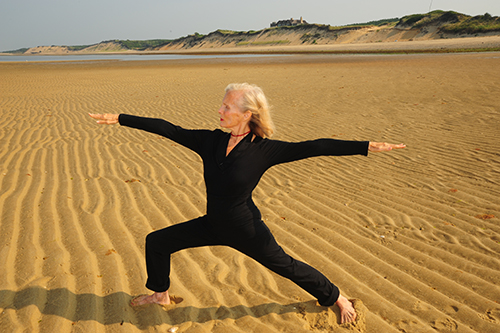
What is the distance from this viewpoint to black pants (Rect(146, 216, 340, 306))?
244 cm

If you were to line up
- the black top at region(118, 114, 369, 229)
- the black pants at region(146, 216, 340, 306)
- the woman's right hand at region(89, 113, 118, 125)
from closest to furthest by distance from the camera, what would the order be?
the black top at region(118, 114, 369, 229)
the black pants at region(146, 216, 340, 306)
the woman's right hand at region(89, 113, 118, 125)

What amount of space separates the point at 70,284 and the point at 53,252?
25.1 inches

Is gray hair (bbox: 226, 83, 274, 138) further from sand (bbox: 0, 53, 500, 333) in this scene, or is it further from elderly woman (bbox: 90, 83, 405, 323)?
sand (bbox: 0, 53, 500, 333)

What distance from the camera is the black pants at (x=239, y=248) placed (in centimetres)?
244

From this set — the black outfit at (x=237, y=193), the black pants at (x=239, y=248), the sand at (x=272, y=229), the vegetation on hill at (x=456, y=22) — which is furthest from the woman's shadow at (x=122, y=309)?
the vegetation on hill at (x=456, y=22)

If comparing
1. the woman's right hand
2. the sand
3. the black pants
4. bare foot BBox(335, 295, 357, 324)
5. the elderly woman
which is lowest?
the sand

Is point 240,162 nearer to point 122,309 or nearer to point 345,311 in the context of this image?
point 345,311

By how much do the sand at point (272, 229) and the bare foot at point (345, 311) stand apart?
57mm

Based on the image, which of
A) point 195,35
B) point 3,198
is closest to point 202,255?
point 3,198

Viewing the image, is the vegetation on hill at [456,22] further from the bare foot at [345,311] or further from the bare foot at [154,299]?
the bare foot at [154,299]

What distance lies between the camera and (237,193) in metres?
2.33

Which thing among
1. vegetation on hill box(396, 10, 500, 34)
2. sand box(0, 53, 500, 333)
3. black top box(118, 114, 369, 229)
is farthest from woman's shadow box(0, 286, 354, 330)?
vegetation on hill box(396, 10, 500, 34)

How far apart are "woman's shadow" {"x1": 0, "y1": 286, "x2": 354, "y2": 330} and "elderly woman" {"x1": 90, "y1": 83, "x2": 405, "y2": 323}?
0.47 meters

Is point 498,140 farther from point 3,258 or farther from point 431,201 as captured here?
point 3,258
